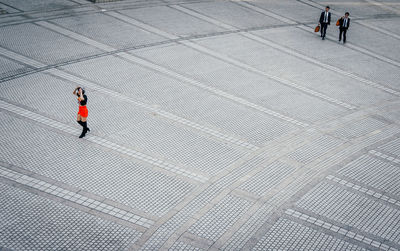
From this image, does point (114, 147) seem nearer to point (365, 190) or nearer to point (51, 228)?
point (51, 228)

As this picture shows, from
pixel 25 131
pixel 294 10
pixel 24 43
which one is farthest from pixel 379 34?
pixel 25 131

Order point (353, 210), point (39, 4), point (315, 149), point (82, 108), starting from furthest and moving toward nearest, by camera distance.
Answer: point (39, 4), point (315, 149), point (82, 108), point (353, 210)

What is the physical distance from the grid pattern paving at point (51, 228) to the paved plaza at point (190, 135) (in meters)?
0.03

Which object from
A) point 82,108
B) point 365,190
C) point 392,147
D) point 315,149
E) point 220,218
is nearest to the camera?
point 220,218

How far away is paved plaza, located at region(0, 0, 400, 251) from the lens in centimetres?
881

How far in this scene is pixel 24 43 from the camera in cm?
1573

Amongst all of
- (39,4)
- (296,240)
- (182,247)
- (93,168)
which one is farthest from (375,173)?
(39,4)

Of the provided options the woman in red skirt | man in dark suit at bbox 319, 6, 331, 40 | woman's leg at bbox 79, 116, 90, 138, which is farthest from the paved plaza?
man in dark suit at bbox 319, 6, 331, 40

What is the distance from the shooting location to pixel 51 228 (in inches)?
328

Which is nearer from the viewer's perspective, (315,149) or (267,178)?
(267,178)

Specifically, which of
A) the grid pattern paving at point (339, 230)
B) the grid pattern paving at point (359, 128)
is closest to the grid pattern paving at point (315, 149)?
the grid pattern paving at point (359, 128)

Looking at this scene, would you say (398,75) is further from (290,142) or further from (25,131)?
(25,131)

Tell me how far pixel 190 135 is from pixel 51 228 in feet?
15.0

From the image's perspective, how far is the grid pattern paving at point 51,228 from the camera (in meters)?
8.02
